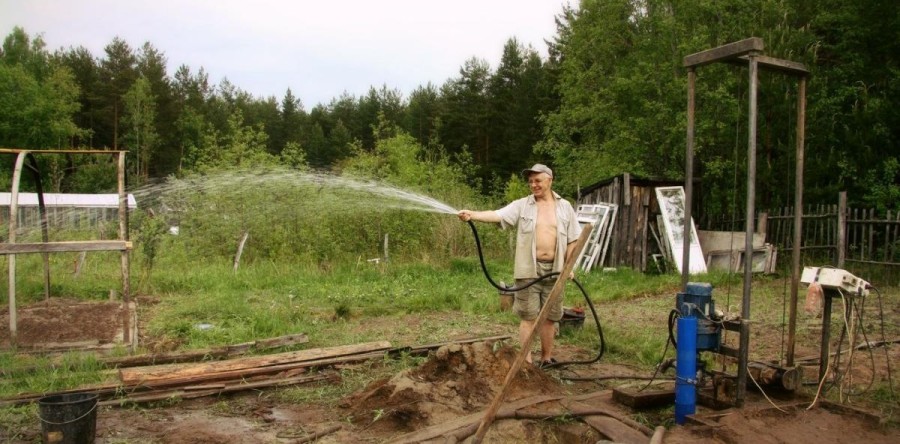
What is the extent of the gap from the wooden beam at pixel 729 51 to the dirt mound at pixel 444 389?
9.52ft

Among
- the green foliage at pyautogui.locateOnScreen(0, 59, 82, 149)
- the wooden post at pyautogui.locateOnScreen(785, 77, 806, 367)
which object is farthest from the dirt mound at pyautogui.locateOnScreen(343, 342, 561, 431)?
the green foliage at pyautogui.locateOnScreen(0, 59, 82, 149)

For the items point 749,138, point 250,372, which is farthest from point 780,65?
point 250,372

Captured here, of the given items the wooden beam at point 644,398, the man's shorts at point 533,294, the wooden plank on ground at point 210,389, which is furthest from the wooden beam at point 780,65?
the wooden plank on ground at point 210,389

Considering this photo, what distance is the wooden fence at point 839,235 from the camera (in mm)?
11680

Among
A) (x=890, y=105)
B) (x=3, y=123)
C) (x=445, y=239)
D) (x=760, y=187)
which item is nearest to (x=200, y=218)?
(x=445, y=239)

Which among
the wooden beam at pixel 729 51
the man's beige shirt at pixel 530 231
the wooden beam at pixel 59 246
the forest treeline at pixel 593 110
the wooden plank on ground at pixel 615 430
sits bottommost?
the wooden plank on ground at pixel 615 430

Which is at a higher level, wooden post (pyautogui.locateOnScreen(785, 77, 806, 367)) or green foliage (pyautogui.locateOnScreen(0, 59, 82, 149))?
green foliage (pyautogui.locateOnScreen(0, 59, 82, 149))

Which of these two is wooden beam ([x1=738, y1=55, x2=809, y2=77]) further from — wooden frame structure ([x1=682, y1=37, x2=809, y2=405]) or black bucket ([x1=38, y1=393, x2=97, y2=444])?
black bucket ([x1=38, y1=393, x2=97, y2=444])

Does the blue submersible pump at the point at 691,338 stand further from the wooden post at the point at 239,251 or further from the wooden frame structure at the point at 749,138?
the wooden post at the point at 239,251

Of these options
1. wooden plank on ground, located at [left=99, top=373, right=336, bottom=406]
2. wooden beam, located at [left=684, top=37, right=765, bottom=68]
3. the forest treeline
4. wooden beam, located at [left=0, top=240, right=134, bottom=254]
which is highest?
the forest treeline

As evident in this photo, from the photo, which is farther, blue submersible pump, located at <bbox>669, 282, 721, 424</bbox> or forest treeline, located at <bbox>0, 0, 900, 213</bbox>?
forest treeline, located at <bbox>0, 0, 900, 213</bbox>

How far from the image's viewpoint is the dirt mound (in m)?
4.86

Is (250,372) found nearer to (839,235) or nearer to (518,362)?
(518,362)

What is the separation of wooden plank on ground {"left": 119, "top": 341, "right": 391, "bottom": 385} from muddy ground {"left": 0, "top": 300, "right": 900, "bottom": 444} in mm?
326
